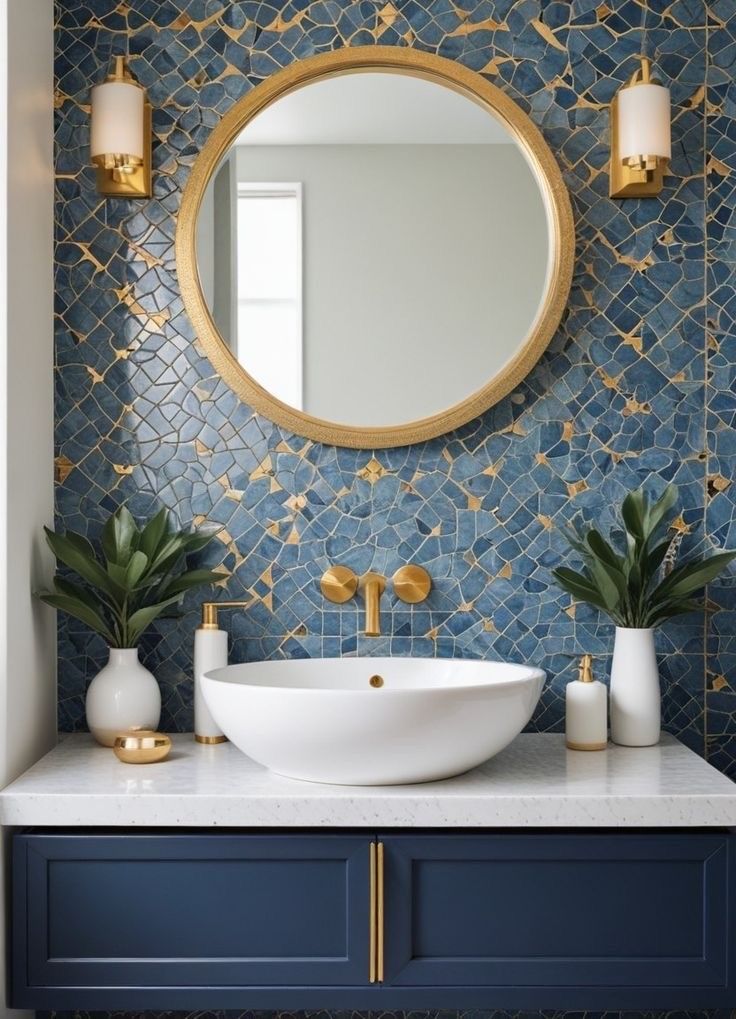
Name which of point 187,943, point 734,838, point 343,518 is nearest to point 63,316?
point 343,518

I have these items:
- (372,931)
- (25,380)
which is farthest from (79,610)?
(372,931)

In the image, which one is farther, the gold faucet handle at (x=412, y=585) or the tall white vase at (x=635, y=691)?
the gold faucet handle at (x=412, y=585)

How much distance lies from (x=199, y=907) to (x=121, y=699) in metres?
0.46

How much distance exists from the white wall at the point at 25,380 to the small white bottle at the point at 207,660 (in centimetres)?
30

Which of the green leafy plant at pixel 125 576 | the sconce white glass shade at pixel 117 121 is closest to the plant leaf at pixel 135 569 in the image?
the green leafy plant at pixel 125 576

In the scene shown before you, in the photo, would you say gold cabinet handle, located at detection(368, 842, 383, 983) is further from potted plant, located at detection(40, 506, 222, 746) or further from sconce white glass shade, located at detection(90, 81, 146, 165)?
sconce white glass shade, located at detection(90, 81, 146, 165)

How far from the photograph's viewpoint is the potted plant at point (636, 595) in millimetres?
1964

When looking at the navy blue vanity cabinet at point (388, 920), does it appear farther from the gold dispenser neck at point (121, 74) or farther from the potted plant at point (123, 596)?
the gold dispenser neck at point (121, 74)

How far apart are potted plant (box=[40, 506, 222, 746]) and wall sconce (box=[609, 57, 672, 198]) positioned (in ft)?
3.72

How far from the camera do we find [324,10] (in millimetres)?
2131

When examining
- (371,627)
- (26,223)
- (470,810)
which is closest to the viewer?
(470,810)

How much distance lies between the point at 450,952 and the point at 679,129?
164 centimetres

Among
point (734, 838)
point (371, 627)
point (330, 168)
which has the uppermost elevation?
point (330, 168)

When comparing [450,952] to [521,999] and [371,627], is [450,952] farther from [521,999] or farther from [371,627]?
[371,627]
